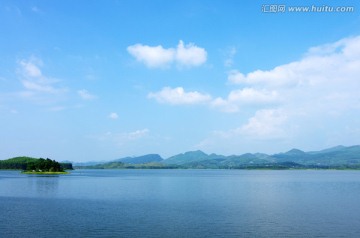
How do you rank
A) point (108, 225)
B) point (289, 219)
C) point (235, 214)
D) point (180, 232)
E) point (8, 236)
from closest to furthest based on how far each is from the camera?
point (8, 236)
point (180, 232)
point (108, 225)
point (289, 219)
point (235, 214)

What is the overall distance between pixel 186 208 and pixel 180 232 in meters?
20.1

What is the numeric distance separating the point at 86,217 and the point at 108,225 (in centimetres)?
771

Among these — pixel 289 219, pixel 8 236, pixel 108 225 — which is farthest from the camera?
pixel 289 219

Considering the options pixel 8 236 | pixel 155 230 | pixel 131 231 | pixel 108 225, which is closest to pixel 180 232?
pixel 155 230

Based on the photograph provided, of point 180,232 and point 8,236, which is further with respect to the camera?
point 180,232

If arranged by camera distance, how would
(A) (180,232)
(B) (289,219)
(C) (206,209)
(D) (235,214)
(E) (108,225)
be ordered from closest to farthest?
(A) (180,232)
(E) (108,225)
(B) (289,219)
(D) (235,214)
(C) (206,209)

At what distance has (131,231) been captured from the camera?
137 feet

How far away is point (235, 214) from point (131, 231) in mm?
19660

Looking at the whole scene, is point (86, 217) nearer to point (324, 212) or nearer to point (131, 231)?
point (131, 231)

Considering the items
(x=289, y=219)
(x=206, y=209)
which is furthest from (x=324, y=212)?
(x=206, y=209)

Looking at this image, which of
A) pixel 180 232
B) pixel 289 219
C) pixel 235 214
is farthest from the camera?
pixel 235 214

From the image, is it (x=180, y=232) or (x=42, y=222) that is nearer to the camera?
(x=180, y=232)

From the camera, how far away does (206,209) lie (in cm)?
6003

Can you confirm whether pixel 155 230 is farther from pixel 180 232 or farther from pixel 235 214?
pixel 235 214
